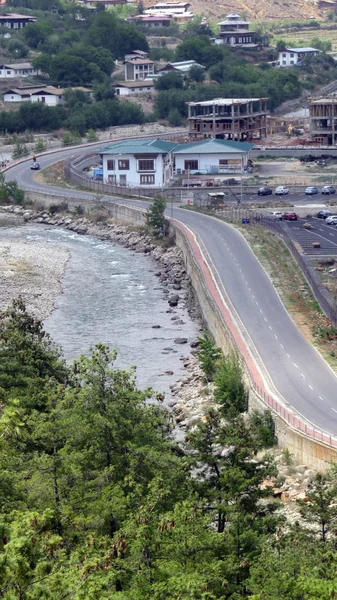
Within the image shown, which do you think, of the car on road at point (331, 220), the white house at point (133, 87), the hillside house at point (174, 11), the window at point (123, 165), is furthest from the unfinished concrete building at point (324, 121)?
the hillside house at point (174, 11)

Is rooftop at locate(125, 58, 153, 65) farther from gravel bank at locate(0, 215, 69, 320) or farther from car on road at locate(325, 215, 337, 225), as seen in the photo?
car on road at locate(325, 215, 337, 225)

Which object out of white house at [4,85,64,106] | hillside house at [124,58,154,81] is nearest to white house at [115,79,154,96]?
hillside house at [124,58,154,81]

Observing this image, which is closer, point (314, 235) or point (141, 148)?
point (314, 235)

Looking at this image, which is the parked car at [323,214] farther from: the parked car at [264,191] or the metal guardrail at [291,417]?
the metal guardrail at [291,417]

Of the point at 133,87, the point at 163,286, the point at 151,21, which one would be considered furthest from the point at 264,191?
the point at 151,21

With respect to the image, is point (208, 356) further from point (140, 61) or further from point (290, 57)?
point (290, 57)
